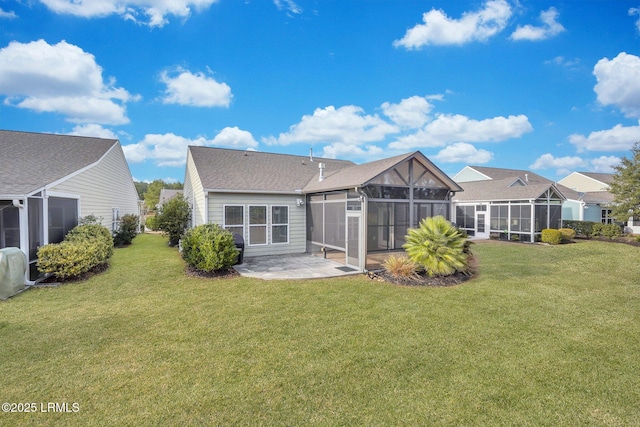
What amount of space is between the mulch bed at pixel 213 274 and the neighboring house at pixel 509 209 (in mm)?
17798

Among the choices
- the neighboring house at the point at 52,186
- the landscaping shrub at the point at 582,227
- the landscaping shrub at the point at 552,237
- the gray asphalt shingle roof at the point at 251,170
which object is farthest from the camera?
the landscaping shrub at the point at 582,227

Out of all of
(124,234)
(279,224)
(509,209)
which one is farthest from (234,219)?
(509,209)

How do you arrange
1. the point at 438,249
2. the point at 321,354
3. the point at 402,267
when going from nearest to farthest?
the point at 321,354 → the point at 402,267 → the point at 438,249

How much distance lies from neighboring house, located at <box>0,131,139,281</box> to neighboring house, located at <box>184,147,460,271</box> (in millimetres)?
4370

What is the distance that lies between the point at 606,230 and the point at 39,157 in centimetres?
3118

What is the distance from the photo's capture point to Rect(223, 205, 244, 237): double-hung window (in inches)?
459

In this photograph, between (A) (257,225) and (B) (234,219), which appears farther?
(A) (257,225)

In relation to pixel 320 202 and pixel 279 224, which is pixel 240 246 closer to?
pixel 279 224

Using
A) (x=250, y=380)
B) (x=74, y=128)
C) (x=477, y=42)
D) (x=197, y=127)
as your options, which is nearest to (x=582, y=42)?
(x=477, y=42)

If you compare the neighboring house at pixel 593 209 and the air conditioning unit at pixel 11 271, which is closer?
the air conditioning unit at pixel 11 271

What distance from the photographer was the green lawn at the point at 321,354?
3.08 metres

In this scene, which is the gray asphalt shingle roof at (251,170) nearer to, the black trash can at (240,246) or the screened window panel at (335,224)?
the black trash can at (240,246)

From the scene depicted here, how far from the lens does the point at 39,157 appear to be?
468 inches

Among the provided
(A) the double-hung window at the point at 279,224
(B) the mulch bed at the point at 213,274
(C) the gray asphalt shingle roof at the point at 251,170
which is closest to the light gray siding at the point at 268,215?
(A) the double-hung window at the point at 279,224
